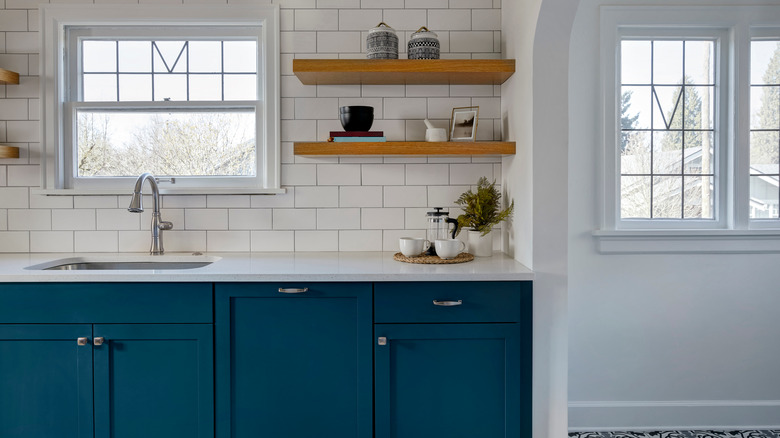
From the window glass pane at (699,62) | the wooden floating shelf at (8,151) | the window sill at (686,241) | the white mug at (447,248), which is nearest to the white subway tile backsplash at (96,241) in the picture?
the wooden floating shelf at (8,151)

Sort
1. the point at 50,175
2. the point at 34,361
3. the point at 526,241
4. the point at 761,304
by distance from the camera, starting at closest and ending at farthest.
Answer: the point at 34,361, the point at 526,241, the point at 50,175, the point at 761,304

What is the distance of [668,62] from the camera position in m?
2.84

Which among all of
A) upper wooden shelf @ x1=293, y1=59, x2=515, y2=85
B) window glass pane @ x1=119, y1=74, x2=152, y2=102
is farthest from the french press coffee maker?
window glass pane @ x1=119, y1=74, x2=152, y2=102

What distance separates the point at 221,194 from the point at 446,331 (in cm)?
138

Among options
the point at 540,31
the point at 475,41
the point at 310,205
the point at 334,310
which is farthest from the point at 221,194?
the point at 540,31

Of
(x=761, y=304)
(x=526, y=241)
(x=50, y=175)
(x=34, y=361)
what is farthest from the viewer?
(x=761, y=304)

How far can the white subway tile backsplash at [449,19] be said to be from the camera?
274 cm

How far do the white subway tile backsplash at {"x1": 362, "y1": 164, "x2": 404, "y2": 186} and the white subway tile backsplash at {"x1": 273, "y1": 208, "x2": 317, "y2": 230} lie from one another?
0.33m

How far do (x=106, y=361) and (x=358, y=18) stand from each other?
6.50 feet

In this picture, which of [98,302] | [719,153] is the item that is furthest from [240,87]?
[719,153]

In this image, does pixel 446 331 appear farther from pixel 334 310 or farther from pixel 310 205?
pixel 310 205

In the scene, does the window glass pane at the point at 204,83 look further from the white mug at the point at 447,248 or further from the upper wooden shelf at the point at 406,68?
the white mug at the point at 447,248

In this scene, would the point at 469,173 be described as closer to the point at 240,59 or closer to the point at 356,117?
the point at 356,117

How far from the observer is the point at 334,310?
2.11 metres
